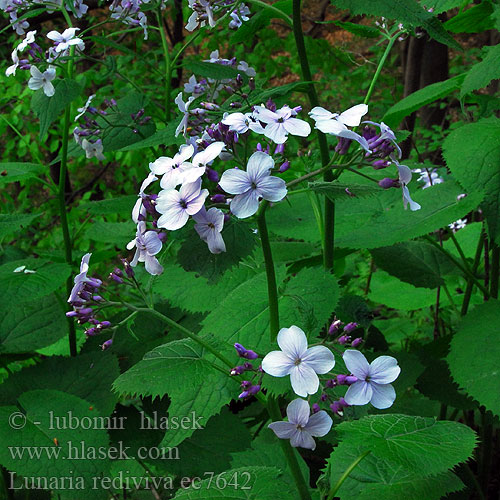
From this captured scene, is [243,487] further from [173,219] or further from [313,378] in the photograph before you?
[173,219]

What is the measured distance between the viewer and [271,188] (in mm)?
972

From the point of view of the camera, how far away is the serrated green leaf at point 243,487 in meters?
1.11

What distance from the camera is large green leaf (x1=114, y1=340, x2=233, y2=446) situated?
1168 mm

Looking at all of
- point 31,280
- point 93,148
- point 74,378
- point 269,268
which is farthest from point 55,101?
point 269,268

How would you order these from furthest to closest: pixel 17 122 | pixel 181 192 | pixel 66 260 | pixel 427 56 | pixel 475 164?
1. pixel 427 56
2. pixel 17 122
3. pixel 66 260
4. pixel 475 164
5. pixel 181 192

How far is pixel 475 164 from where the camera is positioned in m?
1.69

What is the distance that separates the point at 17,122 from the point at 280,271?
343 cm

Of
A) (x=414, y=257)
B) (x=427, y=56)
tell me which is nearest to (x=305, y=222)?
(x=414, y=257)

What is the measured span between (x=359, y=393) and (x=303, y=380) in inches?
4.9

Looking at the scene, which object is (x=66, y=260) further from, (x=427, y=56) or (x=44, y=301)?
(x=427, y=56)

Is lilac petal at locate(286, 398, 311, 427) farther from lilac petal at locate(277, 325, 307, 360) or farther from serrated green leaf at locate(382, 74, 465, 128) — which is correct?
serrated green leaf at locate(382, 74, 465, 128)

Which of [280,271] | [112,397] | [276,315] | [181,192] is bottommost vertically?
[112,397]

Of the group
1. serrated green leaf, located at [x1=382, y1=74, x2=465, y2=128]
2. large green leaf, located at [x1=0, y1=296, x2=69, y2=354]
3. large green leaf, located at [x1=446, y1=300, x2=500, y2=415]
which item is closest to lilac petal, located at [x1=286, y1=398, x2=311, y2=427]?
large green leaf, located at [x1=446, y1=300, x2=500, y2=415]

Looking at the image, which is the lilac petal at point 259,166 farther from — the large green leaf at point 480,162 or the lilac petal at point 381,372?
the large green leaf at point 480,162
